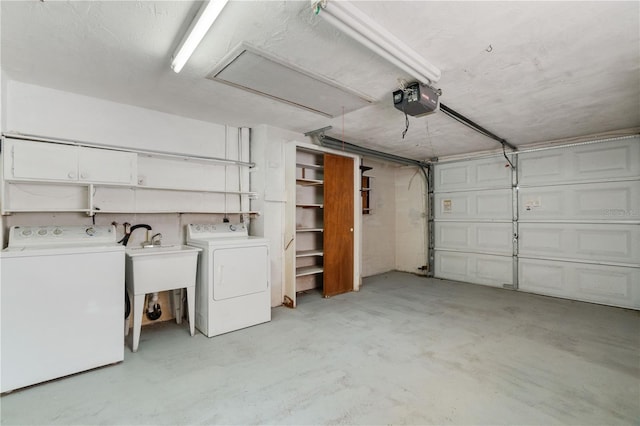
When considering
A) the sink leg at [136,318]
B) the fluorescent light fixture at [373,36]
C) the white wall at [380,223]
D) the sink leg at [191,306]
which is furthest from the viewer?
the white wall at [380,223]

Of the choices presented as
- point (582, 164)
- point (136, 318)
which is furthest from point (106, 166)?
point (582, 164)

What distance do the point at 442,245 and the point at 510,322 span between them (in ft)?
8.12

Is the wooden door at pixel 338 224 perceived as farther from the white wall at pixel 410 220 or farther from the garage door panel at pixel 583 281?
the garage door panel at pixel 583 281

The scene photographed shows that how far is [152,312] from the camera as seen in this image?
10.2 ft

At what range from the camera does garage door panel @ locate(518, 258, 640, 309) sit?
3.86 metres

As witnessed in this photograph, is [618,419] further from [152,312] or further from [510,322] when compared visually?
[152,312]

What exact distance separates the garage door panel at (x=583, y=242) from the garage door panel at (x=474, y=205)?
16.5 inches

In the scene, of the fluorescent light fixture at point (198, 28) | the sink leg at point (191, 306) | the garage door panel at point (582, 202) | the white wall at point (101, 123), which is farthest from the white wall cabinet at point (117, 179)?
the garage door panel at point (582, 202)

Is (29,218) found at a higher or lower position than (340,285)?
higher

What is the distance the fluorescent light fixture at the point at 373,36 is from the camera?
148cm

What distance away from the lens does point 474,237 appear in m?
5.29

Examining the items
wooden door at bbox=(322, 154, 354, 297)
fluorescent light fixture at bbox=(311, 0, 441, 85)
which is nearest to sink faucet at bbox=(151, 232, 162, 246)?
wooden door at bbox=(322, 154, 354, 297)

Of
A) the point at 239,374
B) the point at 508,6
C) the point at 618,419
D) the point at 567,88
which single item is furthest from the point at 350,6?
the point at 618,419

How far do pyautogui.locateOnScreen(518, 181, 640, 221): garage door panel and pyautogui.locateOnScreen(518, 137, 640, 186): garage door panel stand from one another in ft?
0.40
